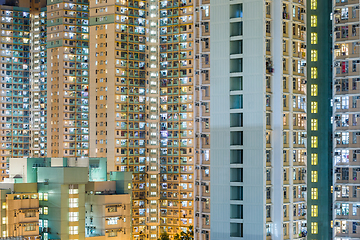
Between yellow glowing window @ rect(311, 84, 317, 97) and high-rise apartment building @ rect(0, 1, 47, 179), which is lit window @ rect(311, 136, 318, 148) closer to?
yellow glowing window @ rect(311, 84, 317, 97)

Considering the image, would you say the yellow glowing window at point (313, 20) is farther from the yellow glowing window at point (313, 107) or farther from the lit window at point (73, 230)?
the lit window at point (73, 230)

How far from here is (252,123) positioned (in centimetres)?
5006

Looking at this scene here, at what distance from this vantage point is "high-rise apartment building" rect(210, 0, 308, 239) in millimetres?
49875

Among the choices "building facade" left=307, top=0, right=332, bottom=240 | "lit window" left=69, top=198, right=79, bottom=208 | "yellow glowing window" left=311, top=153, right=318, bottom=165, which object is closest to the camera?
"building facade" left=307, top=0, right=332, bottom=240

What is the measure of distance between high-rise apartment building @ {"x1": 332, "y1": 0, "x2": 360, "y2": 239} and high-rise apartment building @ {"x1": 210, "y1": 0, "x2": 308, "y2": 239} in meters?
7.26

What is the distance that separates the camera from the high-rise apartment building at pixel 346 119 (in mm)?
58031

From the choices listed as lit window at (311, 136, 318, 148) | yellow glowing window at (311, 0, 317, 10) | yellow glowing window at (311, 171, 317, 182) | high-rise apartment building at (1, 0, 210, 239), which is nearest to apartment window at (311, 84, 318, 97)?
lit window at (311, 136, 318, 148)

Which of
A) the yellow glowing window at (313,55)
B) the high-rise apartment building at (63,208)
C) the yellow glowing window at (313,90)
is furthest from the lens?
the high-rise apartment building at (63,208)

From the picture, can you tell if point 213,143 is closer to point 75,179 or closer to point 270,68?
point 270,68

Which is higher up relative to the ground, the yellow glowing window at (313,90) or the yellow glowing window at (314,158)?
the yellow glowing window at (313,90)

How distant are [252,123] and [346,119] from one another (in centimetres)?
1351

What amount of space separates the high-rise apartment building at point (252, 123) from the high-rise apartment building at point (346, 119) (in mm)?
7259

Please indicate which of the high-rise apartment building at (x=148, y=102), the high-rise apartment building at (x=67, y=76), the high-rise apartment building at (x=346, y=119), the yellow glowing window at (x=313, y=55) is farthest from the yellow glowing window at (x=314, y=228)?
the high-rise apartment building at (x=67, y=76)

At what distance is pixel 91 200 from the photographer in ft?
297
